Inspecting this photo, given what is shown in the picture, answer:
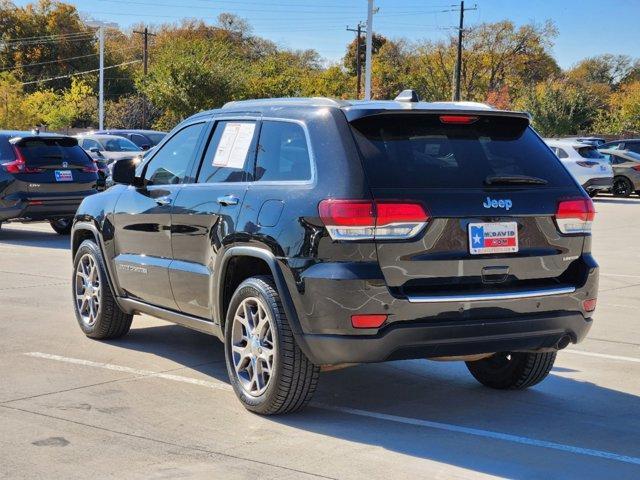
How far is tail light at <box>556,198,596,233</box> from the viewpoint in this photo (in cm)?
561

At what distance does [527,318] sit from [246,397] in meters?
1.69

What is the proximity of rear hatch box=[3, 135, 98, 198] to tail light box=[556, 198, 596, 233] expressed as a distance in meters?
11.4

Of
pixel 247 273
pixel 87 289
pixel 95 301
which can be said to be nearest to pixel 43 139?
pixel 87 289

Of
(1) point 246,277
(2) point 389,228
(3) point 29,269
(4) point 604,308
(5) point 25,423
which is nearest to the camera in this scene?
(2) point 389,228

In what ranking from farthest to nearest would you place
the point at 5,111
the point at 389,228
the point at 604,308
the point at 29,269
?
1. the point at 5,111
2. the point at 29,269
3. the point at 604,308
4. the point at 389,228

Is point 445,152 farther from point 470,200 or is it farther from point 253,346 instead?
point 253,346

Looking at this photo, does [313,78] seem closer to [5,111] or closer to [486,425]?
[5,111]

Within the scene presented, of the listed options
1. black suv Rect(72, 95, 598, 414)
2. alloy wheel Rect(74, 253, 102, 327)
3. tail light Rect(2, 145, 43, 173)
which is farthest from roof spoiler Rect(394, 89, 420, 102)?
tail light Rect(2, 145, 43, 173)

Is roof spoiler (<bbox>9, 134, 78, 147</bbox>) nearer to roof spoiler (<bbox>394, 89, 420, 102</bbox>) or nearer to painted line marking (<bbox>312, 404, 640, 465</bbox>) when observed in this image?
roof spoiler (<bbox>394, 89, 420, 102</bbox>)

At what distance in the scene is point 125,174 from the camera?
7.18 meters

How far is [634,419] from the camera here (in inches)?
227

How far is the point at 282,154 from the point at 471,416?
75.0 inches

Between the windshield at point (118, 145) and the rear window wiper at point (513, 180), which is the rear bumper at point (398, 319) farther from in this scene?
the windshield at point (118, 145)

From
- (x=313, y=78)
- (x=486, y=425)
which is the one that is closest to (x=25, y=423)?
(x=486, y=425)
